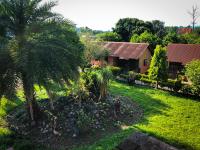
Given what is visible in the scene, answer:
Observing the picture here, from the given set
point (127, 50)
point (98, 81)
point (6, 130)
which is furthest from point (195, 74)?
point (6, 130)

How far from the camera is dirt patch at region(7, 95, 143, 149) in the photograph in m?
14.0

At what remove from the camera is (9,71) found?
13.4m

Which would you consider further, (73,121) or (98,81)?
(98,81)

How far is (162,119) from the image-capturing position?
55.2ft

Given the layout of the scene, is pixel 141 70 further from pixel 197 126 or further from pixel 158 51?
pixel 197 126

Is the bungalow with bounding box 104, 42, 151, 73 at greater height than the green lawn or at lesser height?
greater

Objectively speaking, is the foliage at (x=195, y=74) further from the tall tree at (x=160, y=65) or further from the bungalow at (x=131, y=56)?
the bungalow at (x=131, y=56)

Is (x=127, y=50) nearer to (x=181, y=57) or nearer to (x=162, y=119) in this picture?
(x=181, y=57)

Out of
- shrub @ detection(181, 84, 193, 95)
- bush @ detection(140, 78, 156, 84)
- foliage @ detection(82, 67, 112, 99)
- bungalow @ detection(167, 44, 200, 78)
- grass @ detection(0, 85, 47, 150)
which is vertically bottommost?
grass @ detection(0, 85, 47, 150)

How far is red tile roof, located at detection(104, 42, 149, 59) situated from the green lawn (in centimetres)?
1015

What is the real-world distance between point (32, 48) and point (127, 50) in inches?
975

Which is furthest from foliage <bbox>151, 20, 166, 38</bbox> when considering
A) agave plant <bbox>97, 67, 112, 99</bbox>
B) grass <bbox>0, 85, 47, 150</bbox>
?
grass <bbox>0, 85, 47, 150</bbox>

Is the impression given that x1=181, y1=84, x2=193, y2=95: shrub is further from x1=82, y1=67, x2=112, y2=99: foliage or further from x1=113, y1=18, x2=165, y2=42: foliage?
x1=113, y1=18, x2=165, y2=42: foliage

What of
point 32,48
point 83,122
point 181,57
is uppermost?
point 32,48
